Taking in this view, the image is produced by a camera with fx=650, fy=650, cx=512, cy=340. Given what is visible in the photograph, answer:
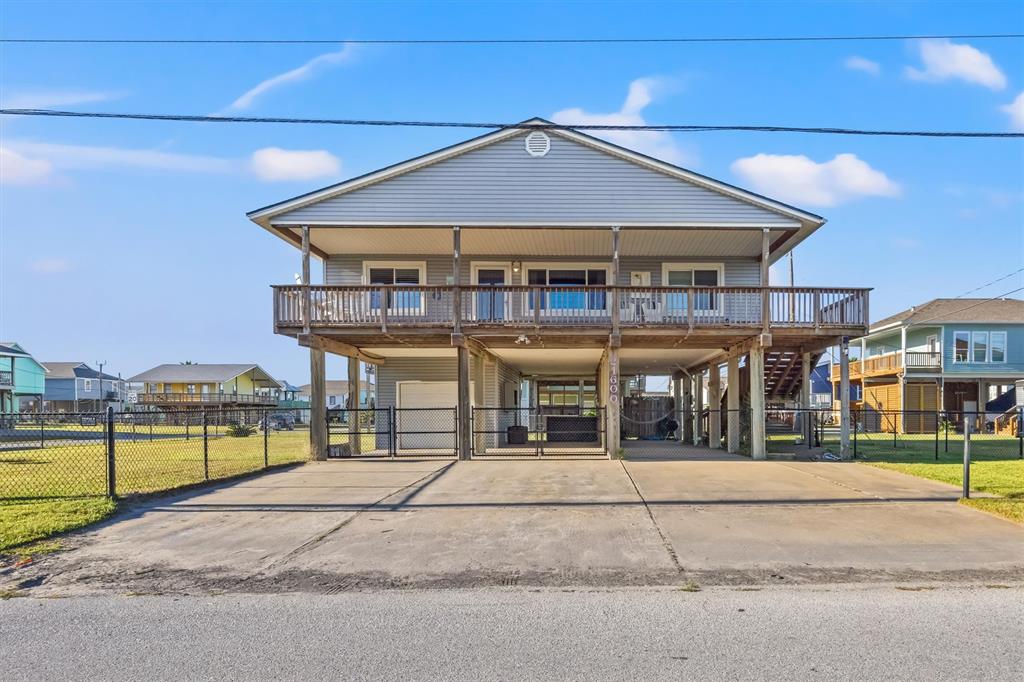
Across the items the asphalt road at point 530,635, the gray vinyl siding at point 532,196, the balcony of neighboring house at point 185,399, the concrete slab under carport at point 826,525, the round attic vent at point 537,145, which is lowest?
the balcony of neighboring house at point 185,399

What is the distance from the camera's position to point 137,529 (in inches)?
301

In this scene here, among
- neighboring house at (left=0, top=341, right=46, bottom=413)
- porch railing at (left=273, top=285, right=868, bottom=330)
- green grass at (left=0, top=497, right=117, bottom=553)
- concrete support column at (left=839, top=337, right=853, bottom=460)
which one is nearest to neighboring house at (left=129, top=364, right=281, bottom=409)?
neighboring house at (left=0, top=341, right=46, bottom=413)

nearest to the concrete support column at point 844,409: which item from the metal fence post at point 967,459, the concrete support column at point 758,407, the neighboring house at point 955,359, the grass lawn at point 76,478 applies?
the concrete support column at point 758,407

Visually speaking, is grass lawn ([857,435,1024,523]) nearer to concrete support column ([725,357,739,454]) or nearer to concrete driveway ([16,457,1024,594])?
concrete driveway ([16,457,1024,594])

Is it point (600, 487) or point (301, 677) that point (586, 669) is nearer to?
point (301, 677)

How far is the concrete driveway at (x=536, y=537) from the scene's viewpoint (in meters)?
5.67

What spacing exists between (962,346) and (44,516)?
3856 cm

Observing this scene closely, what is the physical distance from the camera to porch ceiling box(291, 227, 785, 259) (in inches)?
651

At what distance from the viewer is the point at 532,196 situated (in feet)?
53.3

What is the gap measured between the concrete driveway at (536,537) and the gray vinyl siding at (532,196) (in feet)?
23.6

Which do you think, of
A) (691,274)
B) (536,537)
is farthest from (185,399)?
(536,537)

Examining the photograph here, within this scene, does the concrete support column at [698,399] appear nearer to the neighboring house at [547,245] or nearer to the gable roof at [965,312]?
the neighboring house at [547,245]

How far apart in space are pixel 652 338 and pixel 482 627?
12.6 m

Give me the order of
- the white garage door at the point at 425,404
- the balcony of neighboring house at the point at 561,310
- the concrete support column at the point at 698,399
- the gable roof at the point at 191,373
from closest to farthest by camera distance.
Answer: the balcony of neighboring house at the point at 561,310
the white garage door at the point at 425,404
the concrete support column at the point at 698,399
the gable roof at the point at 191,373
